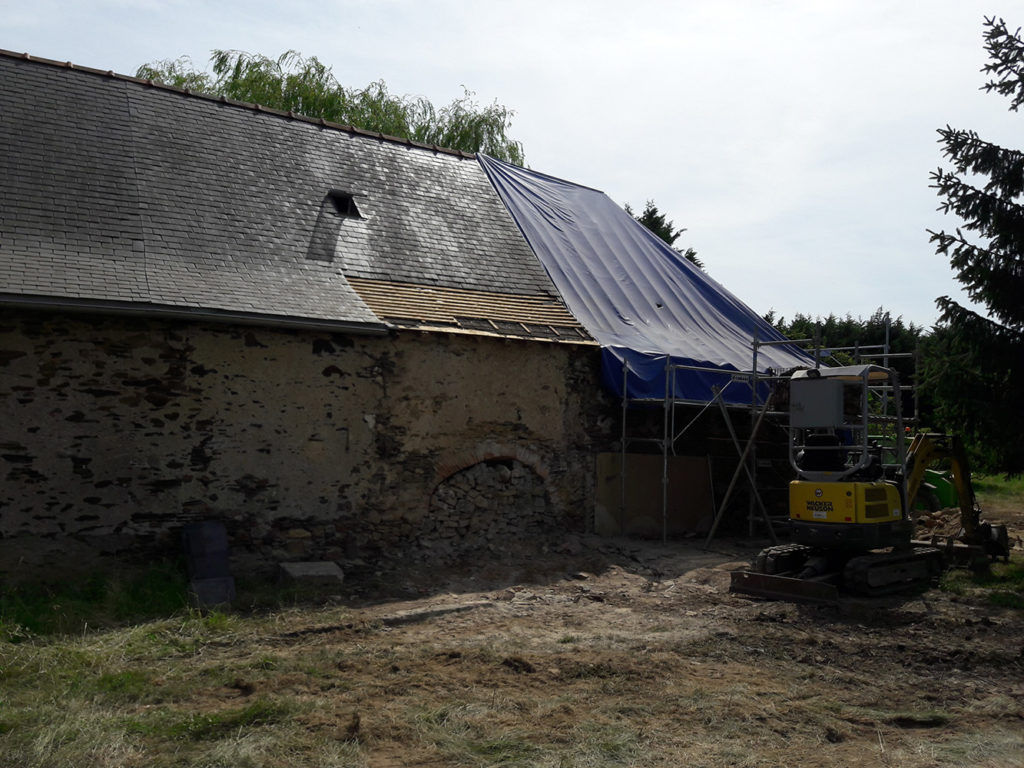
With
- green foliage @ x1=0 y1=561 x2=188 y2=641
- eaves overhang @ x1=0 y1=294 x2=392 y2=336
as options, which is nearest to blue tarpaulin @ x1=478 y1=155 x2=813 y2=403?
eaves overhang @ x1=0 y1=294 x2=392 y2=336

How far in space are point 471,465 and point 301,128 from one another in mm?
→ 6194

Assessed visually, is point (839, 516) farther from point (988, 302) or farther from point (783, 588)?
point (988, 302)

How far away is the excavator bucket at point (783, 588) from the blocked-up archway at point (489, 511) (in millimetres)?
3118

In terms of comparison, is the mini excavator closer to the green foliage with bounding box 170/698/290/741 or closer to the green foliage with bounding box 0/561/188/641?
the green foliage with bounding box 170/698/290/741

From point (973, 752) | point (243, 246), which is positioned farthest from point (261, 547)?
point (973, 752)

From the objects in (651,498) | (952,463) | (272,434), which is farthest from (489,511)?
(952,463)

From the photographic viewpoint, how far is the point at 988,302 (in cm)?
1208

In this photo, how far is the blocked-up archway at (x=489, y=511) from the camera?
1159 centimetres

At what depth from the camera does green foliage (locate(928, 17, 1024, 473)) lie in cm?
1188

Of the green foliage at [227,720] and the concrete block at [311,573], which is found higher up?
the concrete block at [311,573]

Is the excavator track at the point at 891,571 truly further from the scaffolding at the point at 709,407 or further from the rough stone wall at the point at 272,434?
the rough stone wall at the point at 272,434

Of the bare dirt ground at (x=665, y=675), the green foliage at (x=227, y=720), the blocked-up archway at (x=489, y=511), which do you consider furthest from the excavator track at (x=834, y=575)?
the green foliage at (x=227, y=720)

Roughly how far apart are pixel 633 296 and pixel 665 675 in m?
8.80

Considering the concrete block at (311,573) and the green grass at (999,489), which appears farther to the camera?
the green grass at (999,489)
